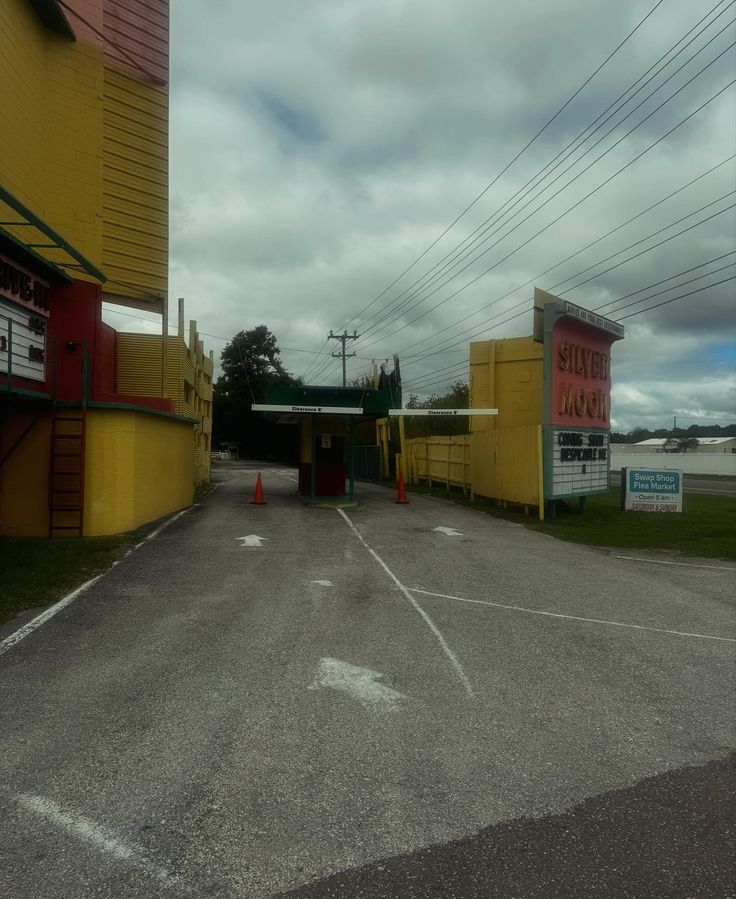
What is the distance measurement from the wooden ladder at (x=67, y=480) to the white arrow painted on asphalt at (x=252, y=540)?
3.19m

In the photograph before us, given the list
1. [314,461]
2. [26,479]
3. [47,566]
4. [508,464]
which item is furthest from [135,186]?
[508,464]

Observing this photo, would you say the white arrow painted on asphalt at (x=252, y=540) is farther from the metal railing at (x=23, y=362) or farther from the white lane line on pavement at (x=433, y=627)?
the metal railing at (x=23, y=362)

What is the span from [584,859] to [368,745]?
61.0 inches

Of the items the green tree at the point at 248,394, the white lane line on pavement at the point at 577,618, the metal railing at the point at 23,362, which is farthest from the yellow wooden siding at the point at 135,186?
the green tree at the point at 248,394

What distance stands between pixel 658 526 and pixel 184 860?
1611cm

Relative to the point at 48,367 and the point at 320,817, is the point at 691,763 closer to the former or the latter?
the point at 320,817

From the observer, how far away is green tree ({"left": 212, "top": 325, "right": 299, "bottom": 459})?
75.7 m

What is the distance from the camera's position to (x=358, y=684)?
550 centimetres

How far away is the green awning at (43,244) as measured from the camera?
11.8 meters

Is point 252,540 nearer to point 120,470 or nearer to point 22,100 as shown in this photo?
point 120,470

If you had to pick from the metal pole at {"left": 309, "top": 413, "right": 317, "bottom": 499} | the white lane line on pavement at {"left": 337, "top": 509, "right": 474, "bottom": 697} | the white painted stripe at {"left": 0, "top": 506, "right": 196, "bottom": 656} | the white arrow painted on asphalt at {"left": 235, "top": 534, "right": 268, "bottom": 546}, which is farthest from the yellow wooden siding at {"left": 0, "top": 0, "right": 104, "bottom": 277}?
the white lane line on pavement at {"left": 337, "top": 509, "right": 474, "bottom": 697}

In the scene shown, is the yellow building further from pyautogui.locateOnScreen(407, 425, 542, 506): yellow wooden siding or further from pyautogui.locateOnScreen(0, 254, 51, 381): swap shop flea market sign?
pyautogui.locateOnScreen(407, 425, 542, 506): yellow wooden siding

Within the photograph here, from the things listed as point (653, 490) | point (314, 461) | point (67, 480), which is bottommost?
point (653, 490)

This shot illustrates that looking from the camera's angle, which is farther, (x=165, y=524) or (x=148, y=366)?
(x=148, y=366)
